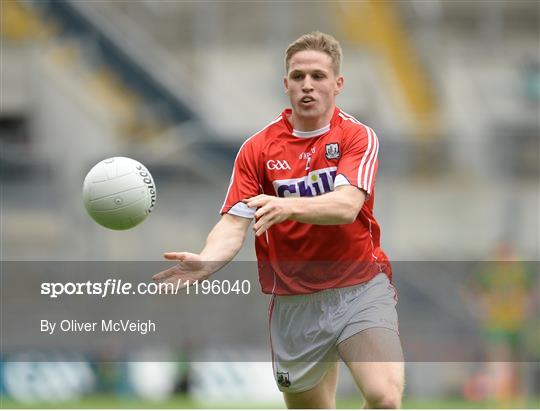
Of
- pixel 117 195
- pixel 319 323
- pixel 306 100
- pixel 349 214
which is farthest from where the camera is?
pixel 117 195

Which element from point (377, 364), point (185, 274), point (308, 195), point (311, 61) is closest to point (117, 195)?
point (185, 274)

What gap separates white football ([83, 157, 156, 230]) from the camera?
23.0 ft

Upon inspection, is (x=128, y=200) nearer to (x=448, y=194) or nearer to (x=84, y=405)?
(x=84, y=405)

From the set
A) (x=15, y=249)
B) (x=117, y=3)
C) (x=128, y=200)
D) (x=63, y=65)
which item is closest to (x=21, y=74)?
(x=63, y=65)

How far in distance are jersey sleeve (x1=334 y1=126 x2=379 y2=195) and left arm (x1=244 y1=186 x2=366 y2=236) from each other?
0.05 meters

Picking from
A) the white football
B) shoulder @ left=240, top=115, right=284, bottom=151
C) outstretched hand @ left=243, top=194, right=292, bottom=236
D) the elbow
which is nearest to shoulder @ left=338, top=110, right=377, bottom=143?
shoulder @ left=240, top=115, right=284, bottom=151

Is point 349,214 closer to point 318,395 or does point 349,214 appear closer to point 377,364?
point 377,364

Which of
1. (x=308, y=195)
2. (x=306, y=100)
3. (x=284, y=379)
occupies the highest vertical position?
(x=306, y=100)

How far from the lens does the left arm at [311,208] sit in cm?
607

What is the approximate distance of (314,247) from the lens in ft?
22.7

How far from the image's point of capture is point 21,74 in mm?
19656

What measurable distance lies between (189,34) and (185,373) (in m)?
7.85

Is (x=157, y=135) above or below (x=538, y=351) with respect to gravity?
above

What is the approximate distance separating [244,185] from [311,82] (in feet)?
2.34
